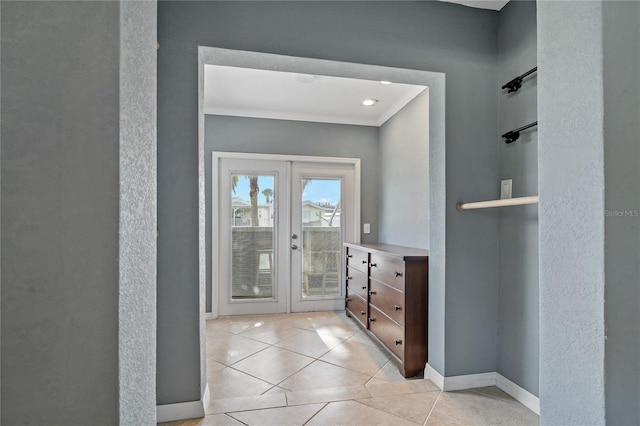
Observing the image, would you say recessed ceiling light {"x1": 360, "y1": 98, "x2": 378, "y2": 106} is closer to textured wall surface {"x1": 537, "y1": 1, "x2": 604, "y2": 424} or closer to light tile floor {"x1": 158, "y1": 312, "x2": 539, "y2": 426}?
light tile floor {"x1": 158, "y1": 312, "x2": 539, "y2": 426}

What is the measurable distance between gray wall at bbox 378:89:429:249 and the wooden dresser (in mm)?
538

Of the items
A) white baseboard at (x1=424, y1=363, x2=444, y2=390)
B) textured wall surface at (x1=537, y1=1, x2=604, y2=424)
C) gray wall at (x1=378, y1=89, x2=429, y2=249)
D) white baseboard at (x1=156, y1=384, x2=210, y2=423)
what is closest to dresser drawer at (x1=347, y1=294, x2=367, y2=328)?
gray wall at (x1=378, y1=89, x2=429, y2=249)

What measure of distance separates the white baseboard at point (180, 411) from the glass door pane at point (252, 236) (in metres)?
2.31

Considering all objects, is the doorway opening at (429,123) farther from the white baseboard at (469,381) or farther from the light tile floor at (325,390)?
the light tile floor at (325,390)

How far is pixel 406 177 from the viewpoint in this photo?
3.63m

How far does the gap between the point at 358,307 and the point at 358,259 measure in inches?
21.1

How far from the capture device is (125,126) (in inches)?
22.4

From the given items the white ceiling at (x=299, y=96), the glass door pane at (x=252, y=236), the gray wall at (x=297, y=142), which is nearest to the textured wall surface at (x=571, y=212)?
the white ceiling at (x=299, y=96)

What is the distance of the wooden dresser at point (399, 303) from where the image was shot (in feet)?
8.13

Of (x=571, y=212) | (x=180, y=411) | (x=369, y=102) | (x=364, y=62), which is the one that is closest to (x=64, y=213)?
(x=571, y=212)

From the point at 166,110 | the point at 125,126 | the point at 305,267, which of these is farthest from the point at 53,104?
the point at 305,267

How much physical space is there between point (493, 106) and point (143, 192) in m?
2.35

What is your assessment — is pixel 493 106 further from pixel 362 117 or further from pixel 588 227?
pixel 362 117

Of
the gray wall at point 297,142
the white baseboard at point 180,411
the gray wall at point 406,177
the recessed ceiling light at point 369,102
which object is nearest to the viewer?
the white baseboard at point 180,411
